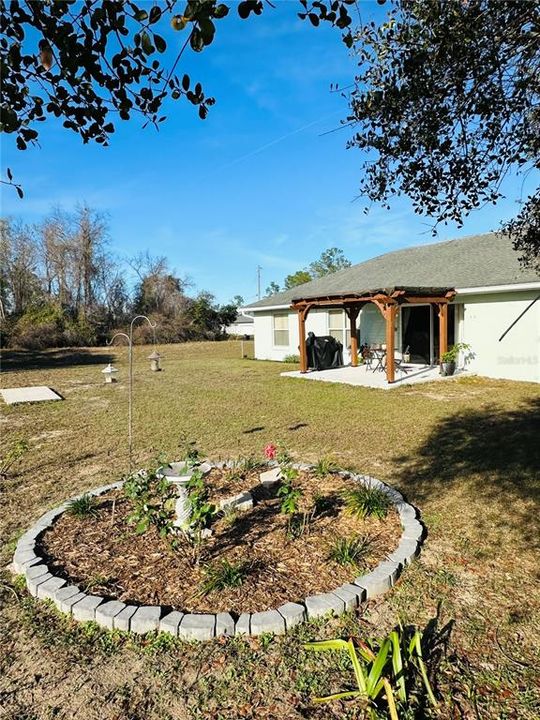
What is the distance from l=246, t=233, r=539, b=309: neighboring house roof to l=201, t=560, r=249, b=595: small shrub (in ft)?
31.7

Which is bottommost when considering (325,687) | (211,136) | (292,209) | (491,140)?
(325,687)

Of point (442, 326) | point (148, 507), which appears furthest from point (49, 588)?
point (442, 326)

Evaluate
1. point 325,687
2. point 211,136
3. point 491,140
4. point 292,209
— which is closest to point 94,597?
point 325,687

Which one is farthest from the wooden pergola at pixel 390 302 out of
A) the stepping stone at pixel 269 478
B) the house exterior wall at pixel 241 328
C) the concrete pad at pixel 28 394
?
the house exterior wall at pixel 241 328

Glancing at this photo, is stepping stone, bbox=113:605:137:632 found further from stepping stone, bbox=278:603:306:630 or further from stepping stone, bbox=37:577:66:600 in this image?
stepping stone, bbox=278:603:306:630

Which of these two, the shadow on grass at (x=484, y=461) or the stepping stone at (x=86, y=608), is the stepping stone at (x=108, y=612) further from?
the shadow on grass at (x=484, y=461)

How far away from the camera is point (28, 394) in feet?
36.5

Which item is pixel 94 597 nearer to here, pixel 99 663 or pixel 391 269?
pixel 99 663

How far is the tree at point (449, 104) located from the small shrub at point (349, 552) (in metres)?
3.25

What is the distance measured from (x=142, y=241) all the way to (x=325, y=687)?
117 feet

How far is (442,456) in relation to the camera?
566 cm

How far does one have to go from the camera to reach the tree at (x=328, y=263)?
55812 mm

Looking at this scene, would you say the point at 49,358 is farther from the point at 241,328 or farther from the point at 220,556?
the point at 220,556

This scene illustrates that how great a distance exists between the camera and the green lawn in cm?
208
